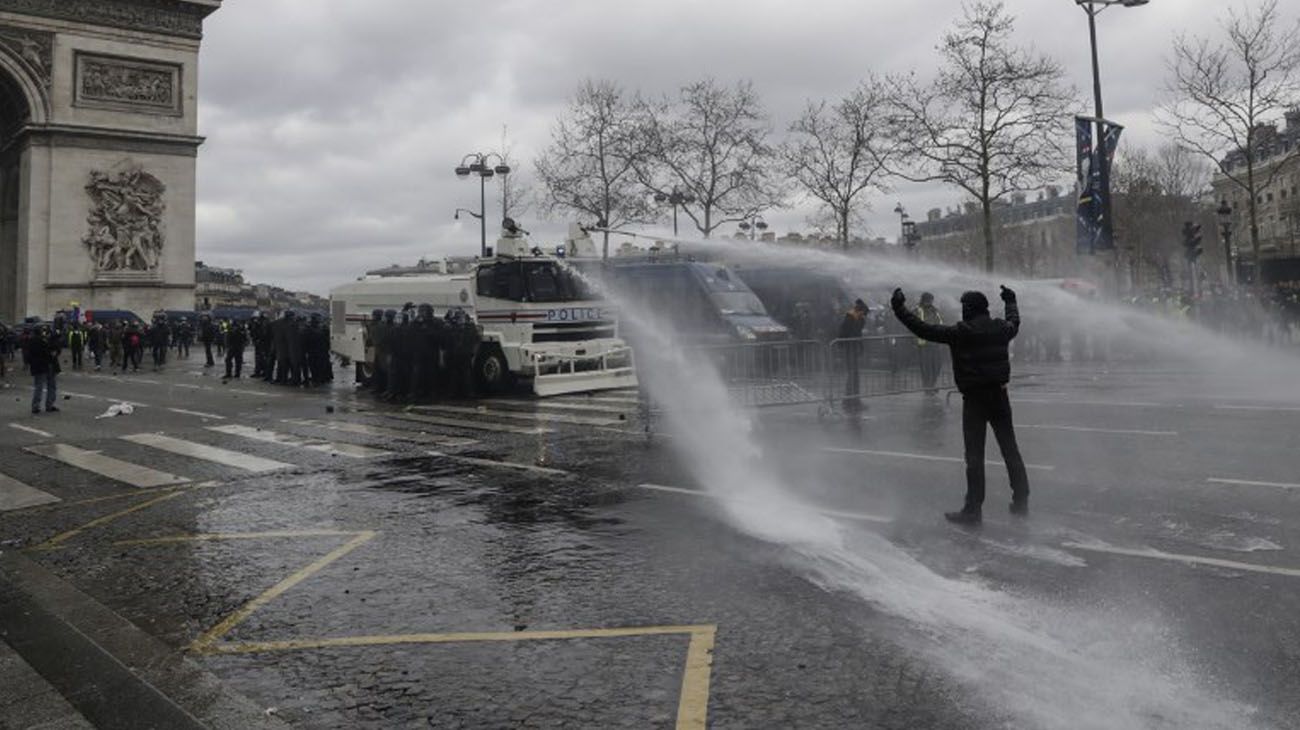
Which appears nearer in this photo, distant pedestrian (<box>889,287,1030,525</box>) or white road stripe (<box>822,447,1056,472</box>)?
distant pedestrian (<box>889,287,1030,525</box>)

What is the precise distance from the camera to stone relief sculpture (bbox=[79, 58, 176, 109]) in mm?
41938

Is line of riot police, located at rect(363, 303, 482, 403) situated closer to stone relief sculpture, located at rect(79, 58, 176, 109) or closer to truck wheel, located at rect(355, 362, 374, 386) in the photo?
truck wheel, located at rect(355, 362, 374, 386)

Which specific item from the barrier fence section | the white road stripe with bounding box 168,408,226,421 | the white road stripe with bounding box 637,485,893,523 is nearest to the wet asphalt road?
the white road stripe with bounding box 637,485,893,523

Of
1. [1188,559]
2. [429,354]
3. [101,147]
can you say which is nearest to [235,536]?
[1188,559]

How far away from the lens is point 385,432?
1370cm

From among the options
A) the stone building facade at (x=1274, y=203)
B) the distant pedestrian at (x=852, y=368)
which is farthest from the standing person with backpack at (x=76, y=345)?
the stone building facade at (x=1274, y=203)

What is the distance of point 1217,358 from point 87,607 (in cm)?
2459

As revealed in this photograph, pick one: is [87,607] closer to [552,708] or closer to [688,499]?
[552,708]

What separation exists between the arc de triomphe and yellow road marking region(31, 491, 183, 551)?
38.9 m

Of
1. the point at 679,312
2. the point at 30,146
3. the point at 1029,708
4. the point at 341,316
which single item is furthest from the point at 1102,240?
the point at 30,146

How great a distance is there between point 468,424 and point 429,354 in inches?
176

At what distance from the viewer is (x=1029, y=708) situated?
11.7 feet

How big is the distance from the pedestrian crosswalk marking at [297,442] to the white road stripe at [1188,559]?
8.45 meters

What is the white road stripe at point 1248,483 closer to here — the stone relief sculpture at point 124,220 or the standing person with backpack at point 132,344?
the standing person with backpack at point 132,344
